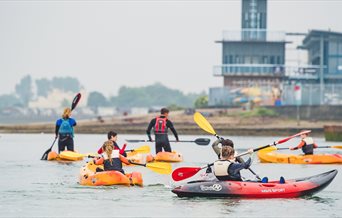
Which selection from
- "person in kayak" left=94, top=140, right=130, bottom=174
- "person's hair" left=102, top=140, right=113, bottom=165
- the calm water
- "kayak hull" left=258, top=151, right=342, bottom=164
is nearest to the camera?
the calm water

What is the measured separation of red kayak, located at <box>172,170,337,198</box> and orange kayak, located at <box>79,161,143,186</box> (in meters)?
2.98

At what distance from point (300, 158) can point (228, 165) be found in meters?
14.9

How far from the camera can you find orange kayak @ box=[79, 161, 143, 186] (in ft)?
99.5

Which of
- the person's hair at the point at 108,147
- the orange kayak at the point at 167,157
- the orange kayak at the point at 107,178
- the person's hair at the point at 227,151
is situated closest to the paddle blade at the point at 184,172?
the orange kayak at the point at 107,178

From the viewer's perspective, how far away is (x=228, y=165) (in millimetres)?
27391

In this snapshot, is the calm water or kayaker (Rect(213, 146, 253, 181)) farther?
kayaker (Rect(213, 146, 253, 181))

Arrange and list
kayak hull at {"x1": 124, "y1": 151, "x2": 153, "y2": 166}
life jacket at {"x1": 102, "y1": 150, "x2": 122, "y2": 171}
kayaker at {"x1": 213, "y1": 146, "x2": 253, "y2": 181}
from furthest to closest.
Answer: kayak hull at {"x1": 124, "y1": 151, "x2": 153, "y2": 166} < life jacket at {"x1": 102, "y1": 150, "x2": 122, "y2": 171} < kayaker at {"x1": 213, "y1": 146, "x2": 253, "y2": 181}

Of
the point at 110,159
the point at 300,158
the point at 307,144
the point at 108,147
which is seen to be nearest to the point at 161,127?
the point at 307,144

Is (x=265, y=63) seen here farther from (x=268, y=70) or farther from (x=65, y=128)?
(x=65, y=128)

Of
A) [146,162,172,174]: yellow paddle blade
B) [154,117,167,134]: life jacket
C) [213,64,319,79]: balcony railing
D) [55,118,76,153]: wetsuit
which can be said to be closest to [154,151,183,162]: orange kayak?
[154,117,167,134]: life jacket

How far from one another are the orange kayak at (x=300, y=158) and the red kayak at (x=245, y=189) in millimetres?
13439

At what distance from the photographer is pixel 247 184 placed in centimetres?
2759

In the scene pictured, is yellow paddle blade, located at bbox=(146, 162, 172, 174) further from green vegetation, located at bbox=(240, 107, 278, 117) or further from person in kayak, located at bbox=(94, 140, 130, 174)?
green vegetation, located at bbox=(240, 107, 278, 117)

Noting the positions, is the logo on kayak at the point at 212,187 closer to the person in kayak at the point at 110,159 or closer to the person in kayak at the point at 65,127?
the person in kayak at the point at 110,159
